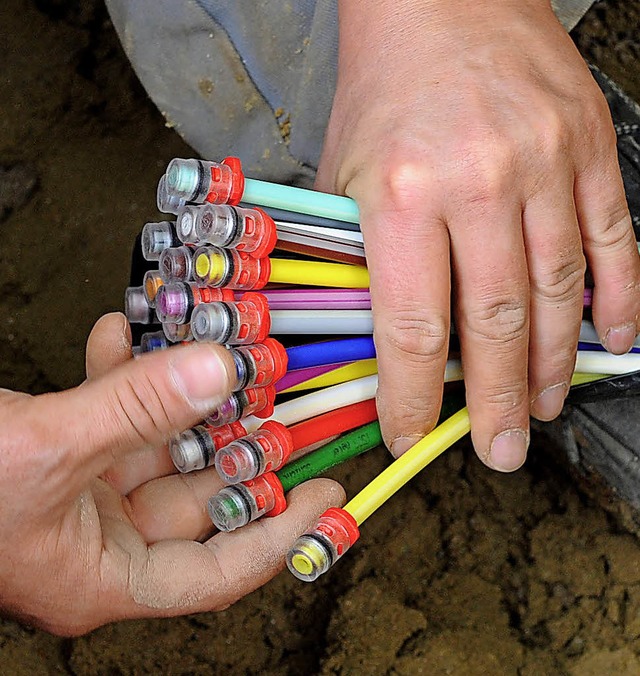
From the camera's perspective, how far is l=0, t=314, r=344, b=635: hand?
2.17ft

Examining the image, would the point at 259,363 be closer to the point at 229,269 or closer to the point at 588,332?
the point at 229,269

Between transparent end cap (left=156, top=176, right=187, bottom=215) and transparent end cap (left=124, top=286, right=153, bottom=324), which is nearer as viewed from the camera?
transparent end cap (left=156, top=176, right=187, bottom=215)

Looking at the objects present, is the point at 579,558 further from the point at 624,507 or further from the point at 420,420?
the point at 420,420

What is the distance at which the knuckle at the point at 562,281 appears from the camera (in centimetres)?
78

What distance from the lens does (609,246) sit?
2.69 feet

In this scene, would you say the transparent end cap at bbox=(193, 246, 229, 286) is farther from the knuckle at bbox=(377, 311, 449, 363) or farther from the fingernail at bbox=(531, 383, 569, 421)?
the fingernail at bbox=(531, 383, 569, 421)

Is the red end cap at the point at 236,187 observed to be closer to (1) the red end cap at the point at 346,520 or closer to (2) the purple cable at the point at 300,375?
(2) the purple cable at the point at 300,375

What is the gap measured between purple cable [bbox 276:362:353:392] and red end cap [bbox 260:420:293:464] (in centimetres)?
4

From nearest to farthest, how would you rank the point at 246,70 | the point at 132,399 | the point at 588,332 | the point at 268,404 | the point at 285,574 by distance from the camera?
the point at 132,399, the point at 268,404, the point at 588,332, the point at 246,70, the point at 285,574

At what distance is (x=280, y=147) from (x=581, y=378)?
470 millimetres

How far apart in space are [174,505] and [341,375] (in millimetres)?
209

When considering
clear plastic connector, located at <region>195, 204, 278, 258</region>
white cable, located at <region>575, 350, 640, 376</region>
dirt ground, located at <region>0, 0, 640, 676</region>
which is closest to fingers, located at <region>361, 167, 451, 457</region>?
clear plastic connector, located at <region>195, 204, 278, 258</region>

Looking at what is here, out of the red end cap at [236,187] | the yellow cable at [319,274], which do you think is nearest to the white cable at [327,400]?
the yellow cable at [319,274]

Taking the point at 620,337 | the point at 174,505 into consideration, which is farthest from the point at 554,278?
the point at 174,505
